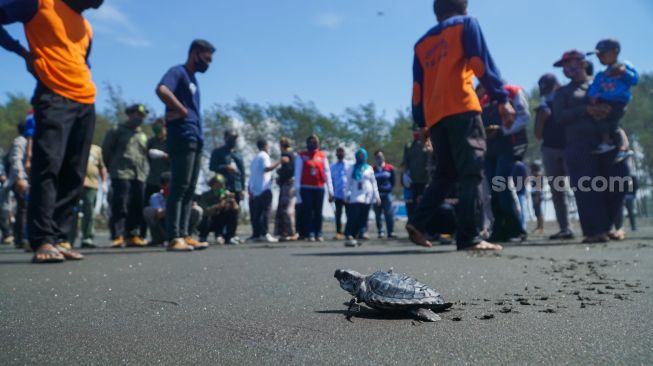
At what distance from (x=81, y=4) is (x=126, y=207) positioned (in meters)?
3.89

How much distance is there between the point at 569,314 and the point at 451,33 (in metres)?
3.54

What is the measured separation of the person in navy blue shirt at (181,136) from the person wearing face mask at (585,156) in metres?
4.53

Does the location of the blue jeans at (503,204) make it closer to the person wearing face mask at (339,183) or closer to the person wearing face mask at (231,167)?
the person wearing face mask at (339,183)

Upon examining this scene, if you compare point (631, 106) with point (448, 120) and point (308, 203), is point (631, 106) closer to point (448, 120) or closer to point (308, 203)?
point (308, 203)

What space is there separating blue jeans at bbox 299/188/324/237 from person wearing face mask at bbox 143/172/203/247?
2.22 metres

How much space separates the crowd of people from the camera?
14.0ft

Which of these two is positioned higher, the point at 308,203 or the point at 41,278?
the point at 308,203

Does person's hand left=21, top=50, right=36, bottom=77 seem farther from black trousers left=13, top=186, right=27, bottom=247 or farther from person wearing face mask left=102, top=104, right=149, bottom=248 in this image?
black trousers left=13, top=186, right=27, bottom=247

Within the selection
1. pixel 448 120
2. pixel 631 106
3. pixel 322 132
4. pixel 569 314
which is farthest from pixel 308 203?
pixel 631 106

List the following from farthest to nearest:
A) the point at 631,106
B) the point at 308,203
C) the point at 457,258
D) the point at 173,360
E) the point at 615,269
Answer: the point at 631,106, the point at 308,203, the point at 457,258, the point at 615,269, the point at 173,360

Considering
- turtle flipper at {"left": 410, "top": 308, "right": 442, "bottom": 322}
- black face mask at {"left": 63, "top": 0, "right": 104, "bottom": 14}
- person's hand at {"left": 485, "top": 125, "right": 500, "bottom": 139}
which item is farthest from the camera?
person's hand at {"left": 485, "top": 125, "right": 500, "bottom": 139}

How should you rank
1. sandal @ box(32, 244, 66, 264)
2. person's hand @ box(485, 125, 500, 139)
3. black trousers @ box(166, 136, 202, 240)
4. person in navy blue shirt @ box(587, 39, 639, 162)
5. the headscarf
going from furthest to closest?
the headscarf < person in navy blue shirt @ box(587, 39, 639, 162) < person's hand @ box(485, 125, 500, 139) < black trousers @ box(166, 136, 202, 240) < sandal @ box(32, 244, 66, 264)

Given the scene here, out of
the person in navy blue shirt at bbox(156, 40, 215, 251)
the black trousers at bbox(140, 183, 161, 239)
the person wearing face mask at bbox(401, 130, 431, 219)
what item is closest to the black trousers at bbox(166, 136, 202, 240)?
the person in navy blue shirt at bbox(156, 40, 215, 251)

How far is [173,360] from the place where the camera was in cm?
143
